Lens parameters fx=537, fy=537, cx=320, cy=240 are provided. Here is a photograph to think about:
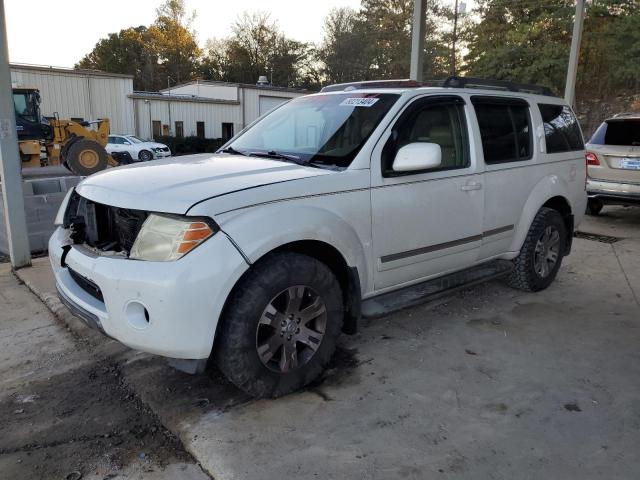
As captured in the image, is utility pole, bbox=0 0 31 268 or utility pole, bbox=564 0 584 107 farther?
utility pole, bbox=564 0 584 107

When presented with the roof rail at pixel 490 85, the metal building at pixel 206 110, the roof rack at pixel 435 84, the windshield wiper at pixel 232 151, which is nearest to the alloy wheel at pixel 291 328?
the windshield wiper at pixel 232 151

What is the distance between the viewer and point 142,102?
34750 mm

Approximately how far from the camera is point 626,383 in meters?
3.41

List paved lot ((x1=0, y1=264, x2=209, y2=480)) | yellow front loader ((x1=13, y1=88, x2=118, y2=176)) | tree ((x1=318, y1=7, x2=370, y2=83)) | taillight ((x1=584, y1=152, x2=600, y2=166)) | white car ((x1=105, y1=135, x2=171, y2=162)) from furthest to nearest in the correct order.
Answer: tree ((x1=318, y1=7, x2=370, y2=83)), white car ((x1=105, y1=135, x2=171, y2=162)), yellow front loader ((x1=13, y1=88, x2=118, y2=176)), taillight ((x1=584, y1=152, x2=600, y2=166)), paved lot ((x1=0, y1=264, x2=209, y2=480))

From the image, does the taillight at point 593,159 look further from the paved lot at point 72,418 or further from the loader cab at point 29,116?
the loader cab at point 29,116

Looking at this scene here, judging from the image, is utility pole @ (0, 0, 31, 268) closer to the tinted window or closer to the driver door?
the driver door

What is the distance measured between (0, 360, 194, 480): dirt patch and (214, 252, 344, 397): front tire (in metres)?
0.55

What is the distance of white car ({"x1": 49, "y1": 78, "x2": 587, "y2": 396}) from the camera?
107 inches

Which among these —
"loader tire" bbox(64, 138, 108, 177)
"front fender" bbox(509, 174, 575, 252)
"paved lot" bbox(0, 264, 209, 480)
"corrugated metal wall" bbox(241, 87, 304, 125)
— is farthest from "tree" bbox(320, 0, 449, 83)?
"paved lot" bbox(0, 264, 209, 480)

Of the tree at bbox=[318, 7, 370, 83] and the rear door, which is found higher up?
the tree at bbox=[318, 7, 370, 83]

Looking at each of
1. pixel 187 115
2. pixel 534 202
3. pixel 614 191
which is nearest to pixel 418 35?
pixel 614 191

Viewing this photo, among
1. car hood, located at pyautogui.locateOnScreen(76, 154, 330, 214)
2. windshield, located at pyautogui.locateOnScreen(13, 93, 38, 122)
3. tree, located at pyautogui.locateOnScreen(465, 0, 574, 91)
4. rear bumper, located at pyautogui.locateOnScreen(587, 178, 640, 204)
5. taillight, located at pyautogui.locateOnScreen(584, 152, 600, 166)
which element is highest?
tree, located at pyautogui.locateOnScreen(465, 0, 574, 91)

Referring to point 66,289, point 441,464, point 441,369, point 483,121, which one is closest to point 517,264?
point 483,121

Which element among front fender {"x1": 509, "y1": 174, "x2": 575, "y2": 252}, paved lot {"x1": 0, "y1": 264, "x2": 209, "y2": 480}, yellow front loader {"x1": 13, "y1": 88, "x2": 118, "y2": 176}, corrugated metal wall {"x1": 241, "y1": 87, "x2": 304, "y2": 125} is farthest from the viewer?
corrugated metal wall {"x1": 241, "y1": 87, "x2": 304, "y2": 125}
